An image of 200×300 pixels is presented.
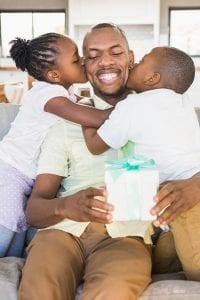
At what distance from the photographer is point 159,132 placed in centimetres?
127

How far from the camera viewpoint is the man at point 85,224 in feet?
3.78

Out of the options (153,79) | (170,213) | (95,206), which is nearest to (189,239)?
(170,213)

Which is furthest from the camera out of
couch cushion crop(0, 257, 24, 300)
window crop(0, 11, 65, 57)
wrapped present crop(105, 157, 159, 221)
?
window crop(0, 11, 65, 57)

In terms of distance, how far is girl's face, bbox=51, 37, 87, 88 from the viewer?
1.61m

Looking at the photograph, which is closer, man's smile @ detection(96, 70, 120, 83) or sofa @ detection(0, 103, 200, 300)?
sofa @ detection(0, 103, 200, 300)

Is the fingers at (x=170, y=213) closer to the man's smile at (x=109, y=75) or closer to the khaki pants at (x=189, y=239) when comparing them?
the khaki pants at (x=189, y=239)

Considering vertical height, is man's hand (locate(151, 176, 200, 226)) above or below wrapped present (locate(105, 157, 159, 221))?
below

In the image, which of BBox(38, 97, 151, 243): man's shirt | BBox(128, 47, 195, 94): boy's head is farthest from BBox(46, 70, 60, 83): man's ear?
BBox(128, 47, 195, 94): boy's head

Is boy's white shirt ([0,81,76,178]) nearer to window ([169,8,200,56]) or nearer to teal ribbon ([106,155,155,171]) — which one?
teal ribbon ([106,155,155,171])

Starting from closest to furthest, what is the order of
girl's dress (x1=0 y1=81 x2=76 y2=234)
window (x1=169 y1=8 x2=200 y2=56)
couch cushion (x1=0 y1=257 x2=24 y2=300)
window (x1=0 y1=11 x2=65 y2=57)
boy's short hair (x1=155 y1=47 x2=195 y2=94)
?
couch cushion (x1=0 y1=257 x2=24 y2=300)
boy's short hair (x1=155 y1=47 x2=195 y2=94)
girl's dress (x1=0 y1=81 x2=76 y2=234)
window (x1=169 y1=8 x2=200 y2=56)
window (x1=0 y1=11 x2=65 y2=57)

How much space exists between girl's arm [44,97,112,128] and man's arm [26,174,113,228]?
0.19m

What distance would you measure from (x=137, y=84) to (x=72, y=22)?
584 centimetres

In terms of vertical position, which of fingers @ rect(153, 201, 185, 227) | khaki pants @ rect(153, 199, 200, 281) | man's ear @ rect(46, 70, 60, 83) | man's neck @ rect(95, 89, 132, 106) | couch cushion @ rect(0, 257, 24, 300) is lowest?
couch cushion @ rect(0, 257, 24, 300)

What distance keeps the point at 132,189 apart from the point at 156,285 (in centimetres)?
33
